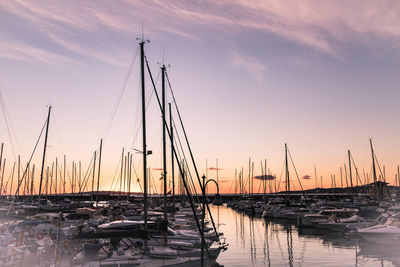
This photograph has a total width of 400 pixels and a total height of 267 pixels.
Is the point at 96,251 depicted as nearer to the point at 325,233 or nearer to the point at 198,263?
the point at 198,263

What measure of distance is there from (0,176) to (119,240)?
67310mm

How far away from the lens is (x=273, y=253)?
126 feet

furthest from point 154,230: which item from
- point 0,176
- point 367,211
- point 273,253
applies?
point 0,176

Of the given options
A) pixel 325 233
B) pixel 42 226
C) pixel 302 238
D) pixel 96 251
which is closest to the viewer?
pixel 96 251

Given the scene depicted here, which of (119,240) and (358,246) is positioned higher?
(119,240)

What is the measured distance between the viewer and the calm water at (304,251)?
33562 mm

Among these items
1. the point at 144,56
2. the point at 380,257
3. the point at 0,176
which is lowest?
the point at 380,257

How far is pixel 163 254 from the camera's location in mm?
24828

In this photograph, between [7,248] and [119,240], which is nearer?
[119,240]

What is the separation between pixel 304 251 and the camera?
127 ft

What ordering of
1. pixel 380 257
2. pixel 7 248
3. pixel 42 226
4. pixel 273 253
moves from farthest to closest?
pixel 42 226, pixel 273 253, pixel 380 257, pixel 7 248

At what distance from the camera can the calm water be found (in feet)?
110

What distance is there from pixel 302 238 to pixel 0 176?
65815 mm

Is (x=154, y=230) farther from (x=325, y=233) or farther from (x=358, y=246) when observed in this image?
(x=325, y=233)
